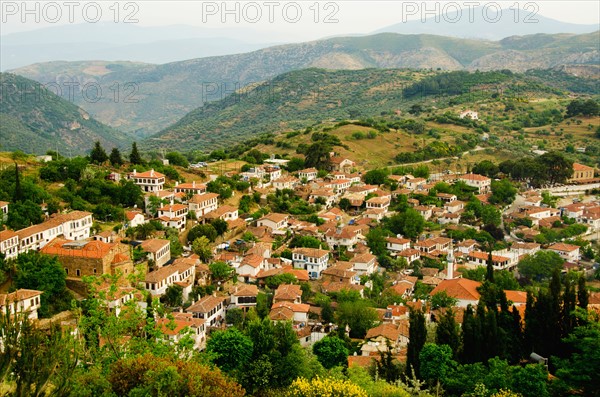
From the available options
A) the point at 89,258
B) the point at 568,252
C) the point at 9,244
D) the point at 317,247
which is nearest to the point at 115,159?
the point at 317,247

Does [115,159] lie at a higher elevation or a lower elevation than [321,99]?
lower

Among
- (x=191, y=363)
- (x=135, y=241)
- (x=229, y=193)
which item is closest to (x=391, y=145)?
(x=229, y=193)

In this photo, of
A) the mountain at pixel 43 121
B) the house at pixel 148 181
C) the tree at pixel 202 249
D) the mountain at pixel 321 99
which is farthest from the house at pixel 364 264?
the mountain at pixel 43 121

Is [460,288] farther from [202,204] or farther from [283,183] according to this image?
[283,183]

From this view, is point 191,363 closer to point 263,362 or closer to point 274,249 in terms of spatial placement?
point 263,362

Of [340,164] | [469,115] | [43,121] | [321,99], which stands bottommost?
[340,164]

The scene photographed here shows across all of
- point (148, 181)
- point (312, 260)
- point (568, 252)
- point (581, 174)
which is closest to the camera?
point (312, 260)

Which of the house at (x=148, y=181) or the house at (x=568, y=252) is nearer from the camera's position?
the house at (x=568, y=252)

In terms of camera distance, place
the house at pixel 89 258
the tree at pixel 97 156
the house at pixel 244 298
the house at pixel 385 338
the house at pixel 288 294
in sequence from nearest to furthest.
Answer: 1. the house at pixel 385 338
2. the house at pixel 89 258
3. the house at pixel 288 294
4. the house at pixel 244 298
5. the tree at pixel 97 156

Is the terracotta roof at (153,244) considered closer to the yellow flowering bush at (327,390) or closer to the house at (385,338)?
the house at (385,338)
